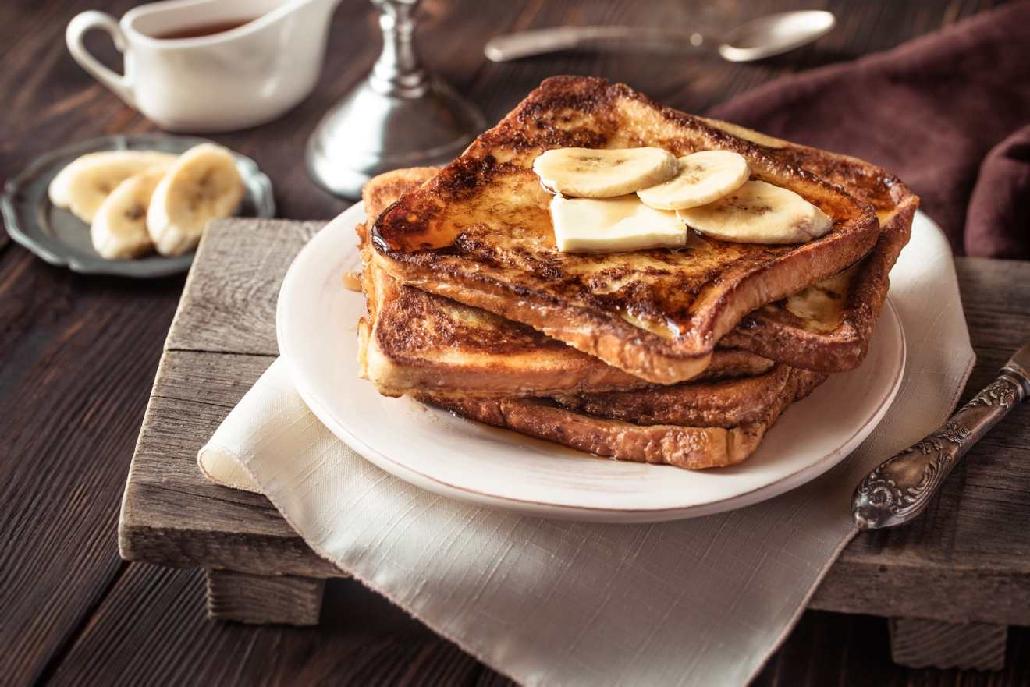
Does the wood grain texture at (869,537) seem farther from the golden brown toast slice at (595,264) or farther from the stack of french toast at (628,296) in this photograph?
the golden brown toast slice at (595,264)

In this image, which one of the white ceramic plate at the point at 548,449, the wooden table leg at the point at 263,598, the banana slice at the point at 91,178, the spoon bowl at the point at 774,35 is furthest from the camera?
the spoon bowl at the point at 774,35

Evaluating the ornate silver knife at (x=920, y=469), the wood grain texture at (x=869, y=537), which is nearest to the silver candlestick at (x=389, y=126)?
the wood grain texture at (x=869, y=537)

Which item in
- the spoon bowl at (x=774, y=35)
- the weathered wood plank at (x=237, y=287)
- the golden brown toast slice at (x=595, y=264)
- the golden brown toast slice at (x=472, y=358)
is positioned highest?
the golden brown toast slice at (x=595, y=264)

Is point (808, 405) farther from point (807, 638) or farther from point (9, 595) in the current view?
point (9, 595)

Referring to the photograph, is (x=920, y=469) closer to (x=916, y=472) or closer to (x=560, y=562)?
(x=916, y=472)

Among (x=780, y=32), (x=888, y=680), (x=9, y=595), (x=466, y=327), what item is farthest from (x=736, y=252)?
(x=780, y=32)

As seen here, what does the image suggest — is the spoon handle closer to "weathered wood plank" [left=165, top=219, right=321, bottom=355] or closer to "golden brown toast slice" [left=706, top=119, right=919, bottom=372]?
"weathered wood plank" [left=165, top=219, right=321, bottom=355]

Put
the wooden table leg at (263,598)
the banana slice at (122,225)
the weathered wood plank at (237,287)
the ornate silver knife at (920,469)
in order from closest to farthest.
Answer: the ornate silver knife at (920,469) → the wooden table leg at (263,598) → the weathered wood plank at (237,287) → the banana slice at (122,225)
